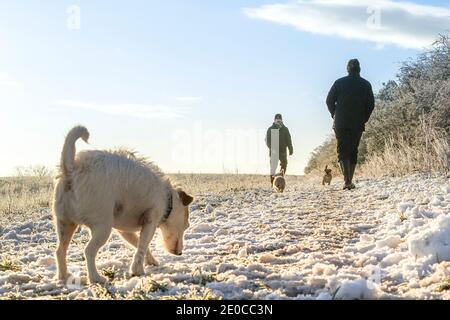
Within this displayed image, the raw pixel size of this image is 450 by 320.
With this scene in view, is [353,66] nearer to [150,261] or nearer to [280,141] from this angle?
[280,141]

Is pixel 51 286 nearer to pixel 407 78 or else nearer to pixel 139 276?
pixel 139 276

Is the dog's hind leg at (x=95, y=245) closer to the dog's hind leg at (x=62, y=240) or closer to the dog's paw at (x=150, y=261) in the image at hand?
the dog's hind leg at (x=62, y=240)

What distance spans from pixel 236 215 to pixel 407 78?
16.0 meters

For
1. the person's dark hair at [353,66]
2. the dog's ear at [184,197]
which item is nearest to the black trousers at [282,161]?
the person's dark hair at [353,66]

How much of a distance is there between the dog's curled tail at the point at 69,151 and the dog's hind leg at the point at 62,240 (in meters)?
0.58

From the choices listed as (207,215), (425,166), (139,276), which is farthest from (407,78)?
(139,276)

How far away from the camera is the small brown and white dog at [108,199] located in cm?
616

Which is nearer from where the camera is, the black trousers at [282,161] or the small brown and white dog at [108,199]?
the small brown and white dog at [108,199]

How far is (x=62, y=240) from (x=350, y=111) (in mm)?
10947

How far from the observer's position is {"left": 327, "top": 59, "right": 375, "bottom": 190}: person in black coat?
52.8 feet

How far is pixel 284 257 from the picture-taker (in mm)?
7105

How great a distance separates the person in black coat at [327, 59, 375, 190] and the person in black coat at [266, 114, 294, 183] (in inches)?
234

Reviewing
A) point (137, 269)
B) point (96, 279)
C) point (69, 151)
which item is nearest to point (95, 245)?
point (96, 279)

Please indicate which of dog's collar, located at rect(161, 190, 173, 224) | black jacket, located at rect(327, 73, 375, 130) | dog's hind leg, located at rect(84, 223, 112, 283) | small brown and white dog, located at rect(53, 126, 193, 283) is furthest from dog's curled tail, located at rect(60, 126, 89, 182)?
black jacket, located at rect(327, 73, 375, 130)
